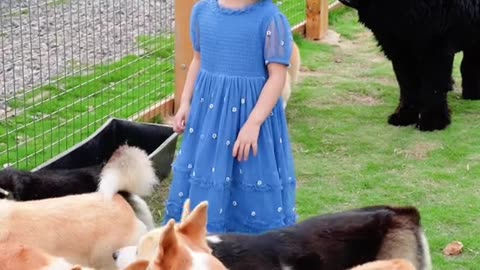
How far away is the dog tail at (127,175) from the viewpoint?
11.9 feet

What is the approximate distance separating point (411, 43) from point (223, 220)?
9.31 ft

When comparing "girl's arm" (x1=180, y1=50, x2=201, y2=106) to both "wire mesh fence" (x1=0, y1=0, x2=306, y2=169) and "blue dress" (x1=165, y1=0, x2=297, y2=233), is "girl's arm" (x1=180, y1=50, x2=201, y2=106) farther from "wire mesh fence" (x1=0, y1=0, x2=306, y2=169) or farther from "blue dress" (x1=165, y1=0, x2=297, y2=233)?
"wire mesh fence" (x1=0, y1=0, x2=306, y2=169)

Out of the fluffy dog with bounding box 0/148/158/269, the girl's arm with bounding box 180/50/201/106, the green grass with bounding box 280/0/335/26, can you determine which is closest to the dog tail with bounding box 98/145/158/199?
the fluffy dog with bounding box 0/148/158/269

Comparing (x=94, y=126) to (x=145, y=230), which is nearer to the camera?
(x=145, y=230)

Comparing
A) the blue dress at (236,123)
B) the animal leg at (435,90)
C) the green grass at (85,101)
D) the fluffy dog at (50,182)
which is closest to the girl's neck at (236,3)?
the blue dress at (236,123)

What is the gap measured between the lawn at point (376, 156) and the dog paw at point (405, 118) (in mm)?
77

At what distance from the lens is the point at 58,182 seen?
13.0ft

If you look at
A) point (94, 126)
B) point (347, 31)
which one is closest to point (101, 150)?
point (94, 126)

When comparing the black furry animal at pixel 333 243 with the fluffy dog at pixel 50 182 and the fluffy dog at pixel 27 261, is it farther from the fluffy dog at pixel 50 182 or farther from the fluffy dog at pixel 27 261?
the fluffy dog at pixel 50 182

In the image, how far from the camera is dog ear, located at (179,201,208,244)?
2652 millimetres

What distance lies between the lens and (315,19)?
8.98 m

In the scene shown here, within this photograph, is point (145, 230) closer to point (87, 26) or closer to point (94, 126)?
point (94, 126)

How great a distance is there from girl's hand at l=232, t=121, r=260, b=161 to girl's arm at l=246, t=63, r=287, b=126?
0.08ft

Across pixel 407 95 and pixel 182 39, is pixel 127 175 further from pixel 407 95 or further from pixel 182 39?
pixel 407 95
